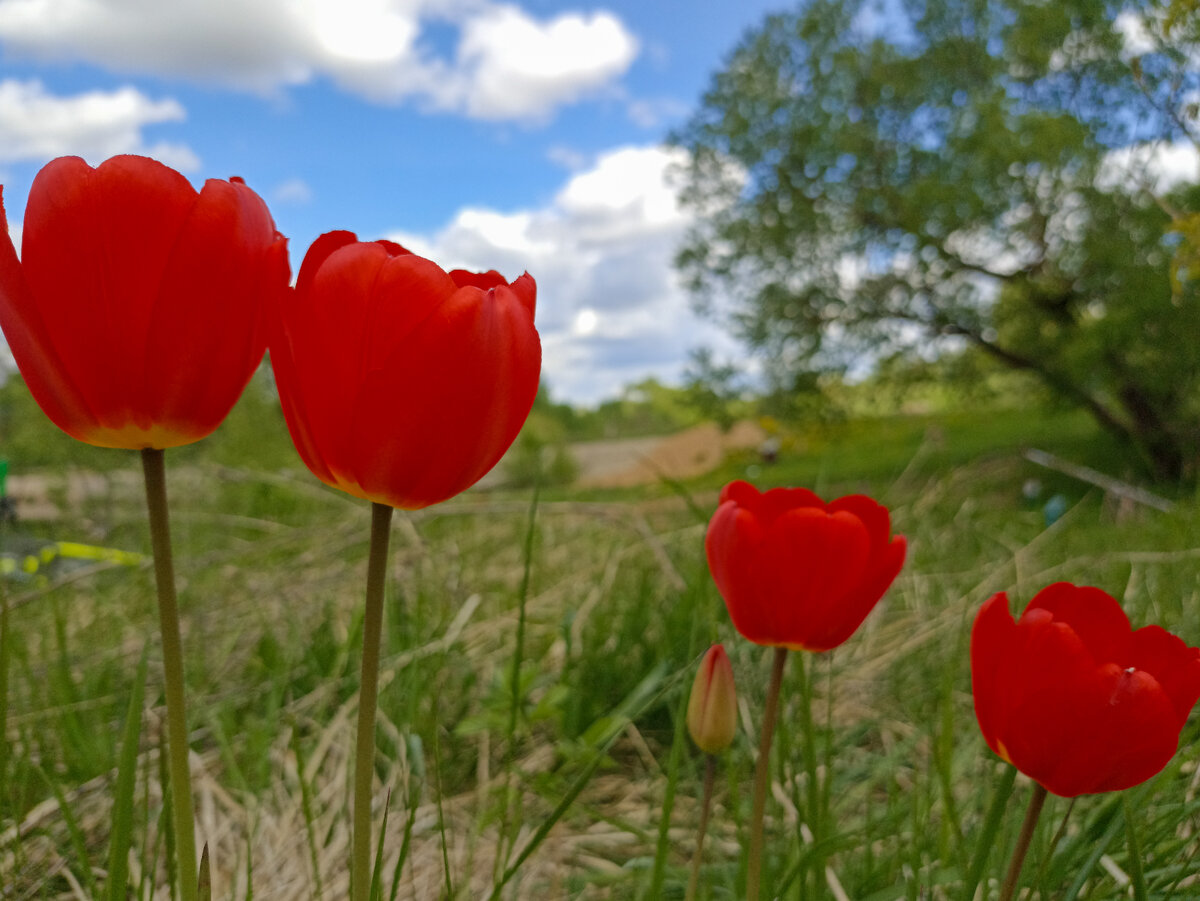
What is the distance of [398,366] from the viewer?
536 millimetres

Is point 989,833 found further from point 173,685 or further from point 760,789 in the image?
point 173,685

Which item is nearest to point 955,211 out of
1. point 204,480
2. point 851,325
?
point 851,325

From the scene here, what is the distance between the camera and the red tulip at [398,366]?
1.76 ft

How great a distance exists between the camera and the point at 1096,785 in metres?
0.63

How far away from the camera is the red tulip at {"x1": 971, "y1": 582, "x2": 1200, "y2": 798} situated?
0.60 meters

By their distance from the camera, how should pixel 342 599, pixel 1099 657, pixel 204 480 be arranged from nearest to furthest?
pixel 1099 657, pixel 342 599, pixel 204 480

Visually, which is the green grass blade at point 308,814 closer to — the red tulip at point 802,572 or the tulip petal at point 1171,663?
the red tulip at point 802,572

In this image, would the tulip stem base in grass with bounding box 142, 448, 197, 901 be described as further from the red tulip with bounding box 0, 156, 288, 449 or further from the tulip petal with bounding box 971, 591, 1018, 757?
the tulip petal with bounding box 971, 591, 1018, 757

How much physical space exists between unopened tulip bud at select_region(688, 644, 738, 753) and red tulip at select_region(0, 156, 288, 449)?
44 centimetres

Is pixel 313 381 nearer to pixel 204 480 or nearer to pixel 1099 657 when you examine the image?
pixel 1099 657

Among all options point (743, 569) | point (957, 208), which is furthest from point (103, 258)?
point (957, 208)

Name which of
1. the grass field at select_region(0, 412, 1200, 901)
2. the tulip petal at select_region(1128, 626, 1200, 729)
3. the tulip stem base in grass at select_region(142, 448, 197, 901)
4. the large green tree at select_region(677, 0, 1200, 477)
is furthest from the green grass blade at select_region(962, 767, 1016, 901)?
the large green tree at select_region(677, 0, 1200, 477)

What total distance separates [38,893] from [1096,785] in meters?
1.16

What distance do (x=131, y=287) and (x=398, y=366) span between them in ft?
0.58
